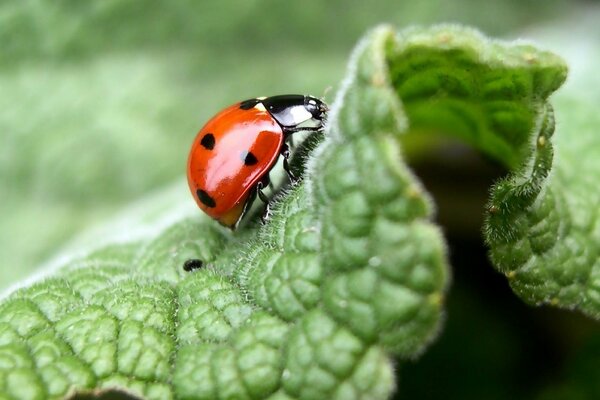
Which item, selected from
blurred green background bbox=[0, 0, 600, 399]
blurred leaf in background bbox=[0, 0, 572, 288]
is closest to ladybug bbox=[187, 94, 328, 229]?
blurred green background bbox=[0, 0, 600, 399]

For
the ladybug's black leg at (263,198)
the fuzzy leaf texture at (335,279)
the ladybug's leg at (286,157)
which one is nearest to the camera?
the fuzzy leaf texture at (335,279)

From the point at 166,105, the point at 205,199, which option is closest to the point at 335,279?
the point at 205,199

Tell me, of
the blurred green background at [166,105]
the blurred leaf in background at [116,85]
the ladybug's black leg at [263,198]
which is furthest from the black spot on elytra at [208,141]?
the blurred leaf in background at [116,85]

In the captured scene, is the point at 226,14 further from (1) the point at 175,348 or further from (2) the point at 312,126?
(1) the point at 175,348

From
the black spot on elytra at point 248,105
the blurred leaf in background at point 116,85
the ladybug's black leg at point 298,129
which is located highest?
the blurred leaf in background at point 116,85

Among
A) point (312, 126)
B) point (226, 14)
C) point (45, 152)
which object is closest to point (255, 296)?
point (312, 126)

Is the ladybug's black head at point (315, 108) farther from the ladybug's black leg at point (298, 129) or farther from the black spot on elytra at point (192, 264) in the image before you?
the black spot on elytra at point (192, 264)

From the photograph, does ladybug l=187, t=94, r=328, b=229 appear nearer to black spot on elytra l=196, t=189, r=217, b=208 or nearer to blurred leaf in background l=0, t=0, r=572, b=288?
black spot on elytra l=196, t=189, r=217, b=208
